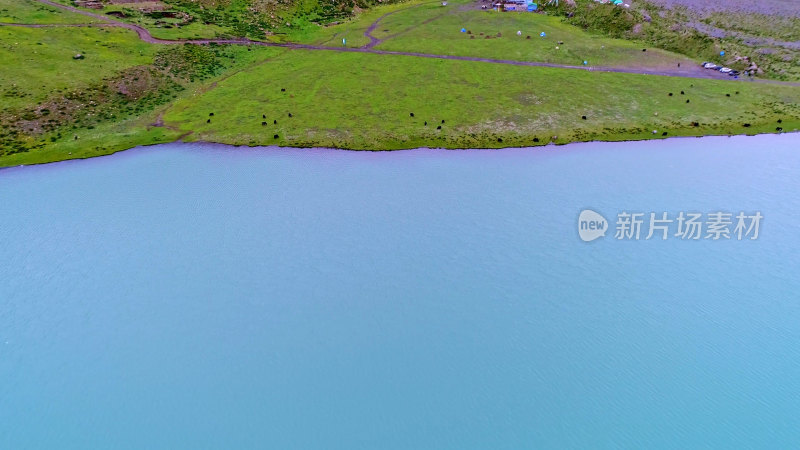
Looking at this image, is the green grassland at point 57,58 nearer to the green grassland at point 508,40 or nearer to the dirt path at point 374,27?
the dirt path at point 374,27

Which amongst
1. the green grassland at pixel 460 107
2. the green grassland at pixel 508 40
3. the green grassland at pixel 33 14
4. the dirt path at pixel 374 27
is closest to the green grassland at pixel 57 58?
the green grassland at pixel 33 14

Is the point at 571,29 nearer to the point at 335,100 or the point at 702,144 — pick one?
the point at 702,144

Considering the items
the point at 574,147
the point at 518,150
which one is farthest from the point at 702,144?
the point at 518,150

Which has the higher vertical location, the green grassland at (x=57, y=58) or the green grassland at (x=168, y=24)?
the green grassland at (x=168, y=24)

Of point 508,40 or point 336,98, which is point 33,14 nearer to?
point 336,98

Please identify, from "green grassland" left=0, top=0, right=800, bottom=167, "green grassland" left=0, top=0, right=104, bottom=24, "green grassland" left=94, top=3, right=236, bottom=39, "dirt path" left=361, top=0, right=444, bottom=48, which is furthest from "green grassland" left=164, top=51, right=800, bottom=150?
"green grassland" left=0, top=0, right=104, bottom=24

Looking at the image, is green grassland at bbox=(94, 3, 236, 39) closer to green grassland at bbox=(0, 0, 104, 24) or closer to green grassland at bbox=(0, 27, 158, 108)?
green grassland at bbox=(0, 27, 158, 108)
